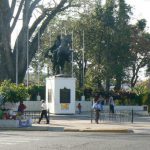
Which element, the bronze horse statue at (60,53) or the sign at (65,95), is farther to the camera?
the bronze horse statue at (60,53)

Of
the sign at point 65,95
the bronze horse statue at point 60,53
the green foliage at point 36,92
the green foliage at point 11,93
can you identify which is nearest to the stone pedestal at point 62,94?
the sign at point 65,95

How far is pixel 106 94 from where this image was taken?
61125mm

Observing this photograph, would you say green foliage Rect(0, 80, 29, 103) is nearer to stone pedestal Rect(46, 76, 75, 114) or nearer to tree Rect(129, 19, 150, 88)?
stone pedestal Rect(46, 76, 75, 114)

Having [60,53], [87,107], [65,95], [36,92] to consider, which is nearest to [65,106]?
[65,95]

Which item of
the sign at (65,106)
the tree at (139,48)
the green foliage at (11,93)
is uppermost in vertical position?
the tree at (139,48)

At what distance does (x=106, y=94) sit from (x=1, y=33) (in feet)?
43.9

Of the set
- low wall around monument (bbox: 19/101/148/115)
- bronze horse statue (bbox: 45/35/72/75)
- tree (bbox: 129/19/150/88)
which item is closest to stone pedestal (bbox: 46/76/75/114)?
bronze horse statue (bbox: 45/35/72/75)

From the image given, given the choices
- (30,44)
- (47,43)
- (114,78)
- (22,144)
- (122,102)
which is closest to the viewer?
(22,144)

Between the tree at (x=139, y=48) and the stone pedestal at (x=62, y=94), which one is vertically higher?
the tree at (x=139, y=48)

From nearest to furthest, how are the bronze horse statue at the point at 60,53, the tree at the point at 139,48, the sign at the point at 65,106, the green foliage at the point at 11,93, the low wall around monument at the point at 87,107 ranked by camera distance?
the green foliage at the point at 11,93
the sign at the point at 65,106
the bronze horse statue at the point at 60,53
the low wall around monument at the point at 87,107
the tree at the point at 139,48

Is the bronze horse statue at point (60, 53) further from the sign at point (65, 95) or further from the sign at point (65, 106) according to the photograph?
the sign at point (65, 106)

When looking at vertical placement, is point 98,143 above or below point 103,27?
below

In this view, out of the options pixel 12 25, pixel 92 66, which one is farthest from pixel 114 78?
pixel 12 25

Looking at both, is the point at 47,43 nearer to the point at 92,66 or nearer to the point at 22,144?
the point at 92,66
